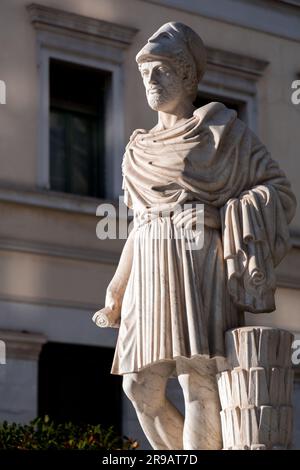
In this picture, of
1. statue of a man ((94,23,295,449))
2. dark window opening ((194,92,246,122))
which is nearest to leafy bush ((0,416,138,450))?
statue of a man ((94,23,295,449))

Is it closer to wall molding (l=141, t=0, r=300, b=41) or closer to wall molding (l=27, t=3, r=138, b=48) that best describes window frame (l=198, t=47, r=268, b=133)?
wall molding (l=141, t=0, r=300, b=41)

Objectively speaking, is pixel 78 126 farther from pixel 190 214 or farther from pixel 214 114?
pixel 190 214

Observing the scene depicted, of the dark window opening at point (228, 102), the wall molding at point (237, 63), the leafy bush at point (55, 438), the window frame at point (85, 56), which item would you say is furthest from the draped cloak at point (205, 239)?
the wall molding at point (237, 63)

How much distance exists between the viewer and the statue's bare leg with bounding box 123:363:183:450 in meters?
10.3

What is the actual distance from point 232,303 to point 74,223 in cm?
1347

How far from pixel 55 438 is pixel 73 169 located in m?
10.1

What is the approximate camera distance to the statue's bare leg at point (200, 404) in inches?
395

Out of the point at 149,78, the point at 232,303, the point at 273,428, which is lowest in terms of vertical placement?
the point at 273,428

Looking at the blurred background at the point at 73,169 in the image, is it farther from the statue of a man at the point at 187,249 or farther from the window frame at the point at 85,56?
the statue of a man at the point at 187,249

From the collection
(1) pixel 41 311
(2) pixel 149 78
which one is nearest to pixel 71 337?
(1) pixel 41 311

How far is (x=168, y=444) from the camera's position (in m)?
10.4

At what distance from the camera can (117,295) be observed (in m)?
10.7

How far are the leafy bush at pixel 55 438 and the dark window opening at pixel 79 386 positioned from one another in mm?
7381

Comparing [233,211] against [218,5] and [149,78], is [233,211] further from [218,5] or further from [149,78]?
[218,5]
